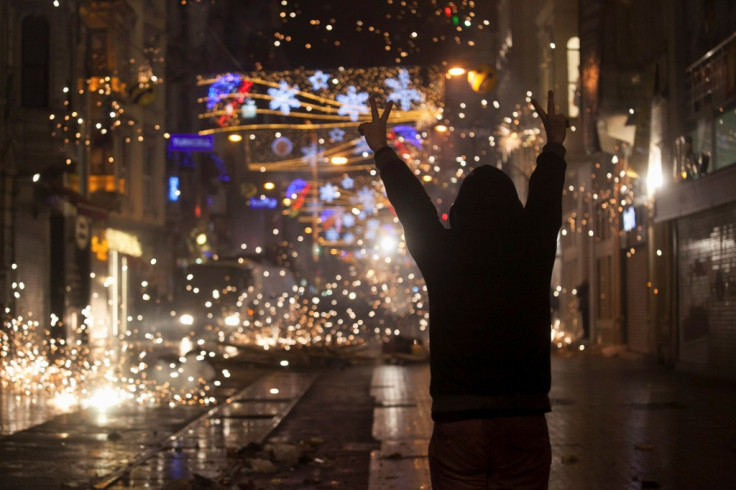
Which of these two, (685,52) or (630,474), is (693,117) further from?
(630,474)

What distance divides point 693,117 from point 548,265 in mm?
17560

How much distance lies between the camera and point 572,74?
111 ft

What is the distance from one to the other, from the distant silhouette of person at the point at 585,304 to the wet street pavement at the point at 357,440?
1397 centimetres

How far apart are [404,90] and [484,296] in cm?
2611

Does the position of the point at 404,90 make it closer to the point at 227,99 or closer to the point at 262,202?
the point at 227,99

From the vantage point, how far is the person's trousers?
3.99 meters

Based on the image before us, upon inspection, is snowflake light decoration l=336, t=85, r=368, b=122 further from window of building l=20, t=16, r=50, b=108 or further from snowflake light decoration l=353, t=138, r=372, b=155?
snowflake light decoration l=353, t=138, r=372, b=155

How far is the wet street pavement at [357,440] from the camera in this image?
923 cm

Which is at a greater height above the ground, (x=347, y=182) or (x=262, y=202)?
(x=262, y=202)

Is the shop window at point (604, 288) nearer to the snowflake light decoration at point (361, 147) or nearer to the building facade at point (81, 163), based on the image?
the snowflake light decoration at point (361, 147)

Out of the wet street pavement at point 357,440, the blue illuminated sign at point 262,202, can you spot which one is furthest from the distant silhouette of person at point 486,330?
the blue illuminated sign at point 262,202

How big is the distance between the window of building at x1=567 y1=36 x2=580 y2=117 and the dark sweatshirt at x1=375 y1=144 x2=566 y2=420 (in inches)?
1147

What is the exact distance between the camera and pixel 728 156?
18.7 meters

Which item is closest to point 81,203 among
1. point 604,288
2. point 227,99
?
point 227,99
